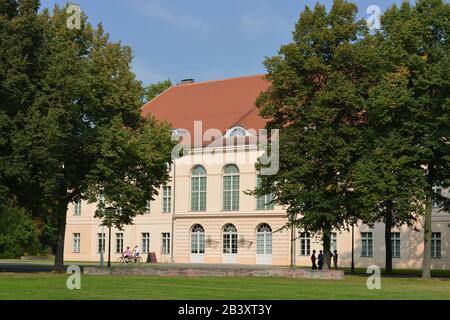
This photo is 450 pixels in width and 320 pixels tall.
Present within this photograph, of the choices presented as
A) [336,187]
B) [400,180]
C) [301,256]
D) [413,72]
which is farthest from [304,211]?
[301,256]

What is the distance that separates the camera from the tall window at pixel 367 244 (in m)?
63.8

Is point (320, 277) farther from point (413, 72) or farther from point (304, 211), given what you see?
point (413, 72)

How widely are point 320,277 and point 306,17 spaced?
14.3 m

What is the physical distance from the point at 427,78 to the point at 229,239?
32.9 meters

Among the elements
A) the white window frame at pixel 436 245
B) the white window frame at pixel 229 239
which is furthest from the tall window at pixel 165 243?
the white window frame at pixel 436 245

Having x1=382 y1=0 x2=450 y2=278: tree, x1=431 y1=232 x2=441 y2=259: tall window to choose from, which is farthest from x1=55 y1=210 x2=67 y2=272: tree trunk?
x1=431 y1=232 x2=441 y2=259: tall window

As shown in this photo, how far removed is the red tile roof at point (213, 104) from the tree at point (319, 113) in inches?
941

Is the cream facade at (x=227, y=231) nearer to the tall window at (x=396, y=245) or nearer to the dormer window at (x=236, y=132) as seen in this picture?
the tall window at (x=396, y=245)

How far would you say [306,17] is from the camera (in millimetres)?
43781

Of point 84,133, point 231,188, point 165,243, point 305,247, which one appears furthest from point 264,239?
point 84,133

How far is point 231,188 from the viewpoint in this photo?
70.4m

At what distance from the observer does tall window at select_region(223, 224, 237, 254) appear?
69.9 meters

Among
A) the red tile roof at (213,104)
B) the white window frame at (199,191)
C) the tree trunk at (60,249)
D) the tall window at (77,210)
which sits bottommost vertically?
the tree trunk at (60,249)
